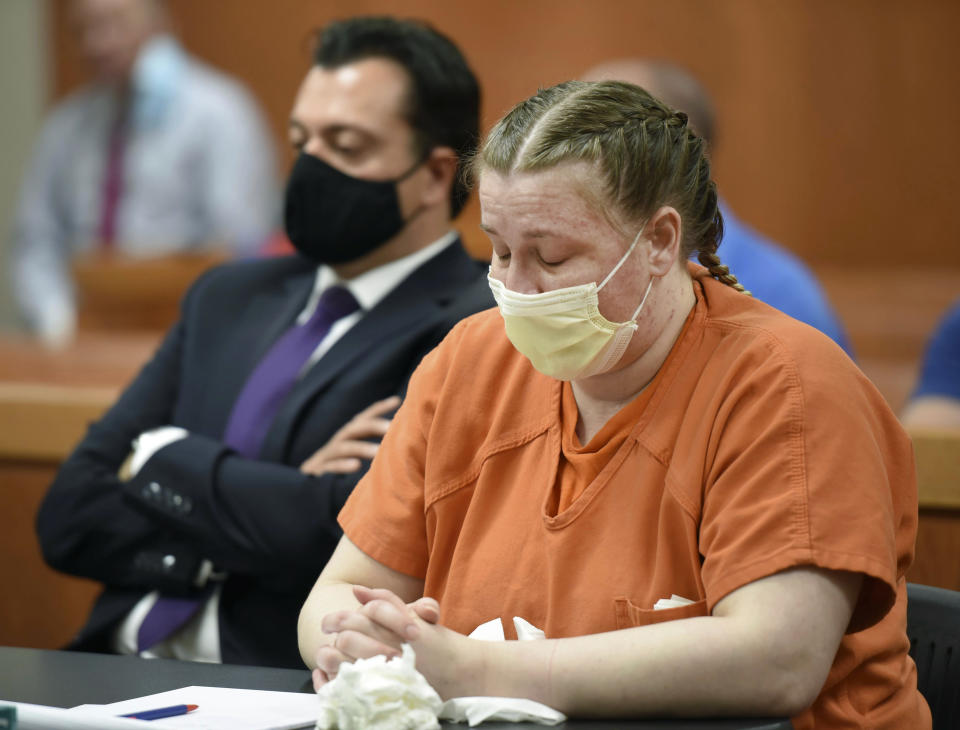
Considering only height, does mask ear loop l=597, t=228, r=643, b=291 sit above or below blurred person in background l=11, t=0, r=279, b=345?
above

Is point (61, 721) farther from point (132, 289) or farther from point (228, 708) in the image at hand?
point (132, 289)

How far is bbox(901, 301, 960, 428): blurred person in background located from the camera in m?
3.05

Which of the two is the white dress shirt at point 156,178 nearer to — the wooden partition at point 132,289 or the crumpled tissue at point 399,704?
the wooden partition at point 132,289

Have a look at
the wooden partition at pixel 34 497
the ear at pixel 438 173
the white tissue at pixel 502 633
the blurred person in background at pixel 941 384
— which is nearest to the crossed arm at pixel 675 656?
the white tissue at pixel 502 633

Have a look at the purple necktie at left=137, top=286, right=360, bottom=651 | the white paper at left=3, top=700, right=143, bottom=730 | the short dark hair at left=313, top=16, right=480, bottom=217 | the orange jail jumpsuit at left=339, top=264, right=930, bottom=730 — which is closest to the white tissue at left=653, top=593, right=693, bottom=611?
the orange jail jumpsuit at left=339, top=264, right=930, bottom=730

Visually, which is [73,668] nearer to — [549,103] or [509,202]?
[509,202]

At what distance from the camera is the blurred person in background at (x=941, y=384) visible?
3.05 m

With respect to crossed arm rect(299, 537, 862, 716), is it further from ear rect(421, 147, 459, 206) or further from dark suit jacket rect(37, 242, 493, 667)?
ear rect(421, 147, 459, 206)

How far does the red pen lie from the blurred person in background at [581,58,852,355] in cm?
197

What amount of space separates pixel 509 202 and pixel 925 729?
0.76 m

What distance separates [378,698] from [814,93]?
5607 mm

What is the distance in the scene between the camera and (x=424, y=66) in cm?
237


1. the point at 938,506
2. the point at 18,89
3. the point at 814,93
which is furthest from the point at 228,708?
the point at 18,89

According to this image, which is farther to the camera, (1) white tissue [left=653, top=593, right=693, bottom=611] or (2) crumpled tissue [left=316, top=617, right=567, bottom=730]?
(1) white tissue [left=653, top=593, right=693, bottom=611]
